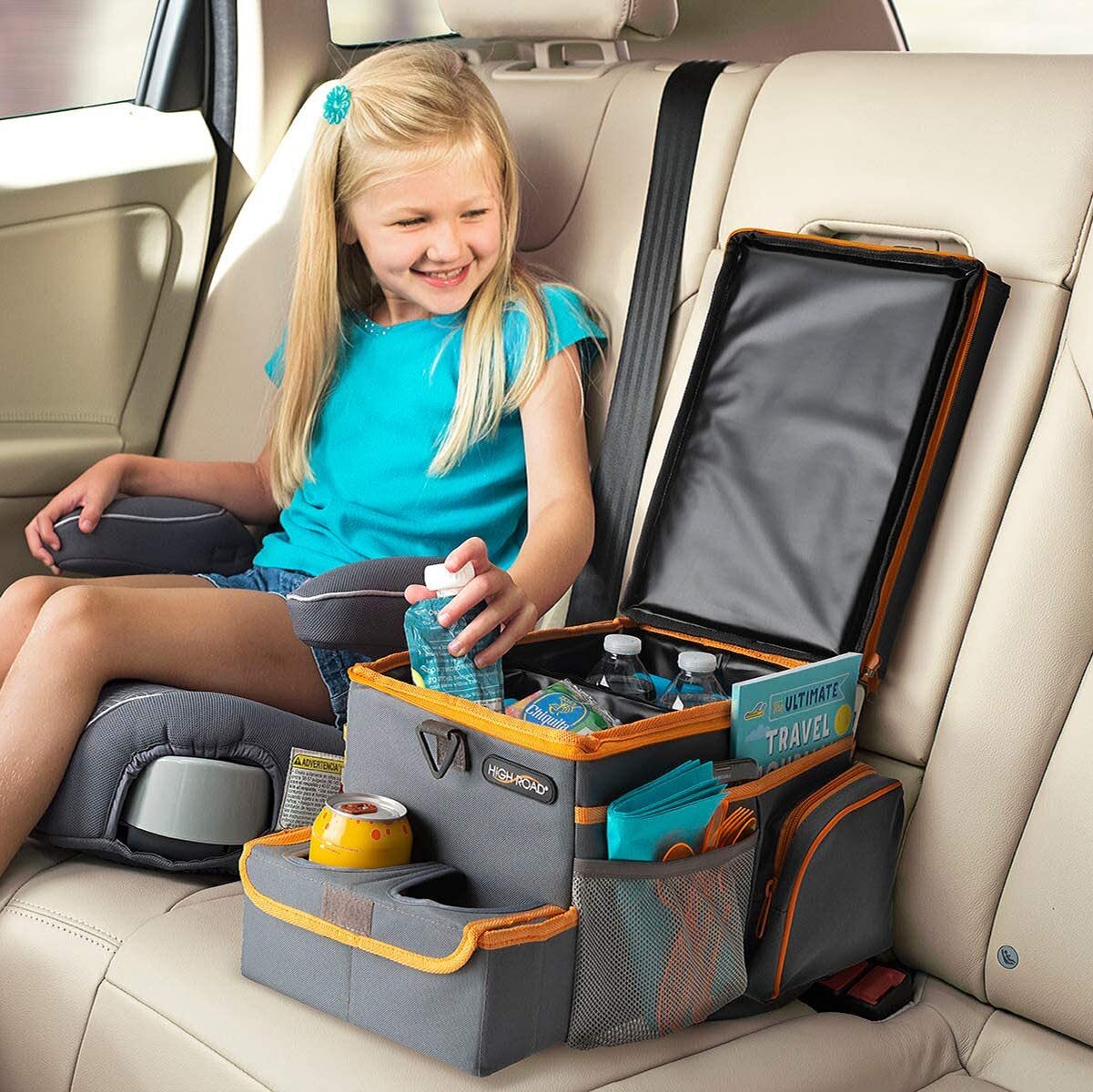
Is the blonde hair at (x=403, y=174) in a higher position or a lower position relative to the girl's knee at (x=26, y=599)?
higher

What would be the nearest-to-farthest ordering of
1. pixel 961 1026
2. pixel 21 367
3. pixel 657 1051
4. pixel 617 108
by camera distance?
pixel 657 1051, pixel 961 1026, pixel 617 108, pixel 21 367

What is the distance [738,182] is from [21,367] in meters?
1.08

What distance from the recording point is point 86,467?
2.14m

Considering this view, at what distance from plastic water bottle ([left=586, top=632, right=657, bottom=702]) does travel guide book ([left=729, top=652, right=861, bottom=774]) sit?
0.53 ft

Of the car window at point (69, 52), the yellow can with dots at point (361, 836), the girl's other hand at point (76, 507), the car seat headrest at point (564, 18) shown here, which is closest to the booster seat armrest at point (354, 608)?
the yellow can with dots at point (361, 836)

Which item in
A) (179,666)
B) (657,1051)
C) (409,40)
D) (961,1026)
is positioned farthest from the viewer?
(409,40)

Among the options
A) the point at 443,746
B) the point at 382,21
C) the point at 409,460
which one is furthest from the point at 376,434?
the point at 382,21

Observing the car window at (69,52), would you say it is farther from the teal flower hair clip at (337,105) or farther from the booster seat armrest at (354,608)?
the booster seat armrest at (354,608)

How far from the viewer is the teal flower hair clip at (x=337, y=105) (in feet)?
5.76

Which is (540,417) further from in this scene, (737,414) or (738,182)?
(738,182)

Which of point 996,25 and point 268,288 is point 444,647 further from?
point 996,25

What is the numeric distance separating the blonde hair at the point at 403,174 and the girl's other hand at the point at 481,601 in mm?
454

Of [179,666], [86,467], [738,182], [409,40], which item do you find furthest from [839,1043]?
[409,40]

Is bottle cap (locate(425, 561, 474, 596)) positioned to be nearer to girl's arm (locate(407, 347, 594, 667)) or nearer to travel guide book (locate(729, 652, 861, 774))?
girl's arm (locate(407, 347, 594, 667))
